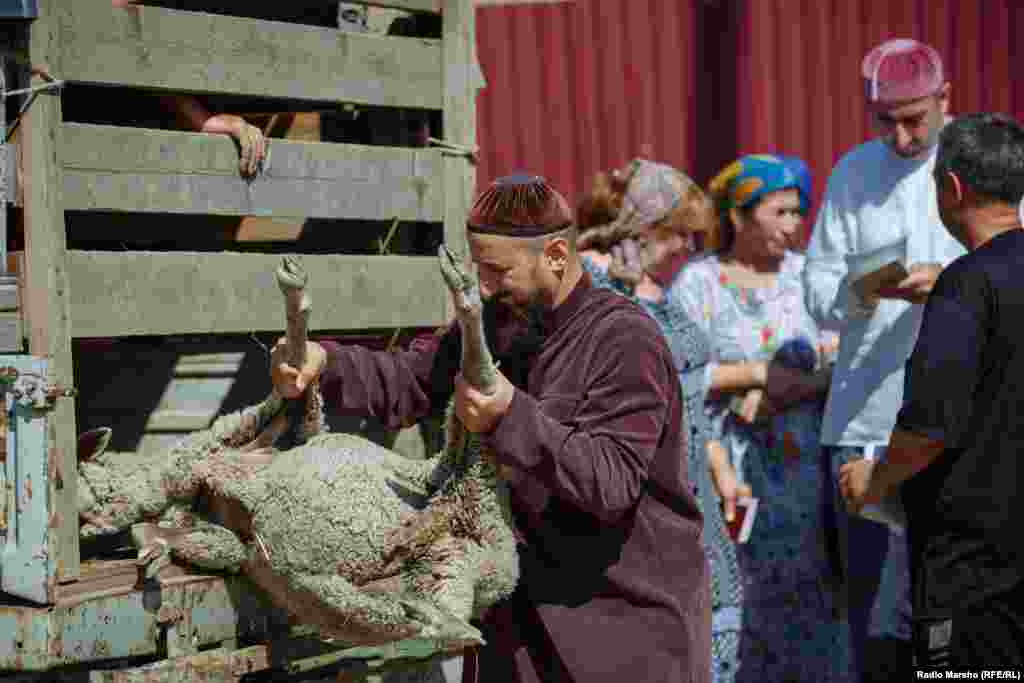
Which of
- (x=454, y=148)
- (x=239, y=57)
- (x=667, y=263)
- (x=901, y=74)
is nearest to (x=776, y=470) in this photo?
(x=667, y=263)

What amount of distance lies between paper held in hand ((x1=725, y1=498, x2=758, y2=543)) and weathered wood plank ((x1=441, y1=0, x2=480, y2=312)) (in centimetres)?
164

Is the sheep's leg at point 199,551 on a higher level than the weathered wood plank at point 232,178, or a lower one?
lower

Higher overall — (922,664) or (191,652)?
(191,652)

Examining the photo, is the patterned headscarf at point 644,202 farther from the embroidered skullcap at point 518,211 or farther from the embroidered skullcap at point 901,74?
the embroidered skullcap at point 518,211

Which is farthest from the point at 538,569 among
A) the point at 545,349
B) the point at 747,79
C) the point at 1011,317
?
the point at 747,79

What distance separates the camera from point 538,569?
2840mm

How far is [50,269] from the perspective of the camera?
8.88 ft

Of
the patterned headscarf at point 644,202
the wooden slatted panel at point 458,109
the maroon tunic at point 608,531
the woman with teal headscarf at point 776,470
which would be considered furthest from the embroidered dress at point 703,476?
the maroon tunic at point 608,531

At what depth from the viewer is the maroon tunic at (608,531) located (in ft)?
8.84

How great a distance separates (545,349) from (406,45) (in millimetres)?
1006

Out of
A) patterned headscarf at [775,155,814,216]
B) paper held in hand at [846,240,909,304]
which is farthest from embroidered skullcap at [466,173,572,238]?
patterned headscarf at [775,155,814,216]

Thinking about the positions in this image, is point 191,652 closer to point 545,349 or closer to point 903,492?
point 545,349

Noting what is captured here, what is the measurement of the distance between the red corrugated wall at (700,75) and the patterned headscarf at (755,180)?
→ 5.02 feet

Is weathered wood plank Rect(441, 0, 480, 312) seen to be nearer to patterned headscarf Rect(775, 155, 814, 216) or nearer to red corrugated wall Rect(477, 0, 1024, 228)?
patterned headscarf Rect(775, 155, 814, 216)
